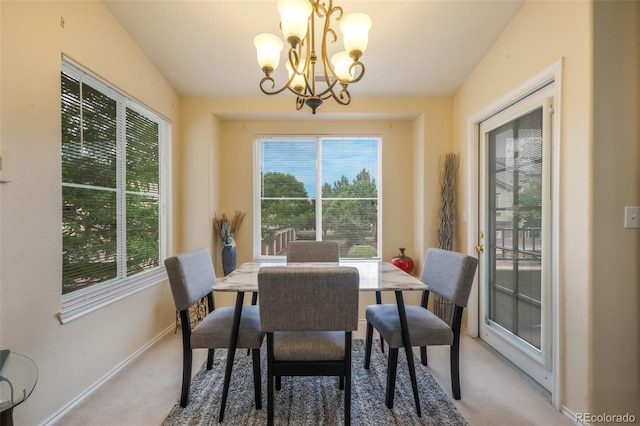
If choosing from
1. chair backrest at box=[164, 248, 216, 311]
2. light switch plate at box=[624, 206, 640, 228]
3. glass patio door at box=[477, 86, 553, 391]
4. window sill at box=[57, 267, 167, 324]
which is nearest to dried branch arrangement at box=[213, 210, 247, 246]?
window sill at box=[57, 267, 167, 324]

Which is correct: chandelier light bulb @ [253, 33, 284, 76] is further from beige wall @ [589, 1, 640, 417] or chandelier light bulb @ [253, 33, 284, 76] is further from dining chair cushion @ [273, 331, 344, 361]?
beige wall @ [589, 1, 640, 417]

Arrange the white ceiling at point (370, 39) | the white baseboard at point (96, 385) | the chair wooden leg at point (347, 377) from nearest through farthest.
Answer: the chair wooden leg at point (347, 377) < the white baseboard at point (96, 385) < the white ceiling at point (370, 39)

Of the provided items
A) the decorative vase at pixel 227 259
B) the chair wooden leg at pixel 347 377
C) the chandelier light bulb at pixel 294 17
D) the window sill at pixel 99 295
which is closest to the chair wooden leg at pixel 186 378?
the window sill at pixel 99 295

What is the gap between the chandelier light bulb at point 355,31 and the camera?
5.14ft

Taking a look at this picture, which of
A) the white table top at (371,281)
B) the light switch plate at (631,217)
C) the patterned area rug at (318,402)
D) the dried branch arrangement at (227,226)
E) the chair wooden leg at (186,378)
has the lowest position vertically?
the patterned area rug at (318,402)

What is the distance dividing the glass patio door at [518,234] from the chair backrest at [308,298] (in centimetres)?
149

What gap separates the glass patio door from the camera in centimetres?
203

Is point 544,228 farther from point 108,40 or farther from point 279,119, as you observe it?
point 108,40

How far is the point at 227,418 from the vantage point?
5.77 ft

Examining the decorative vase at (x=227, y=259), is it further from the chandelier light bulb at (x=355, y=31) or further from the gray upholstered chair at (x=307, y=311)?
the chandelier light bulb at (x=355, y=31)

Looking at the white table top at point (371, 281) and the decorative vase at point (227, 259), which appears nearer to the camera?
the white table top at point (371, 281)

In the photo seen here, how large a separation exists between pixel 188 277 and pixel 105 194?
3.17ft

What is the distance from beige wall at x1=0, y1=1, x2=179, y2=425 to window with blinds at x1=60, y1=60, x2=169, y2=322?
106mm

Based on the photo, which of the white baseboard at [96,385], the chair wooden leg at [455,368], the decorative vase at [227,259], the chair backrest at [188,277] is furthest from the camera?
the decorative vase at [227,259]
